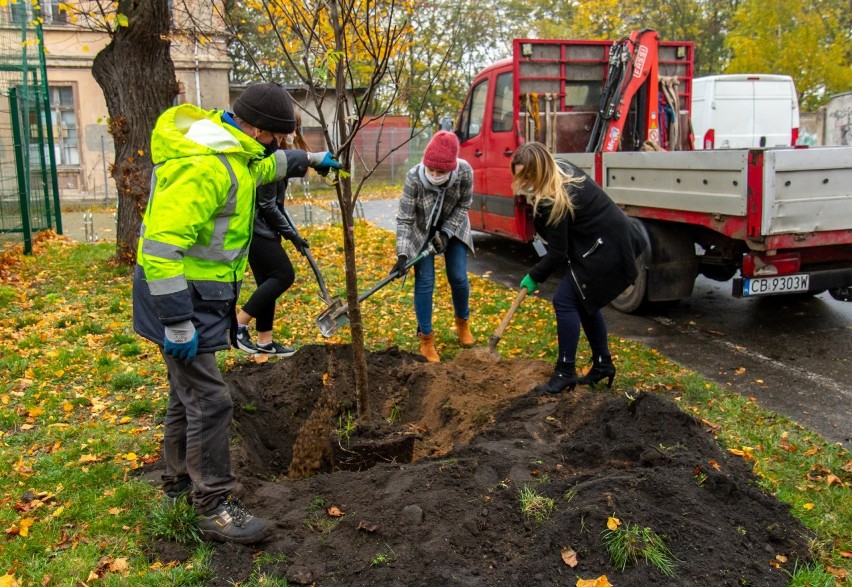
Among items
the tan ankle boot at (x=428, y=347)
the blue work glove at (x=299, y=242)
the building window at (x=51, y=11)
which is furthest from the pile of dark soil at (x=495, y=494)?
the building window at (x=51, y=11)

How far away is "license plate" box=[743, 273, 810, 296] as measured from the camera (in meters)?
6.30

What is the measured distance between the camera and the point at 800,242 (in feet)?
20.0

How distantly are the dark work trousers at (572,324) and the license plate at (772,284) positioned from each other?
1783 mm

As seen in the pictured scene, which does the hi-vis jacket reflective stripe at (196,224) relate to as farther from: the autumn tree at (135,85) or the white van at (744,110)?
the white van at (744,110)

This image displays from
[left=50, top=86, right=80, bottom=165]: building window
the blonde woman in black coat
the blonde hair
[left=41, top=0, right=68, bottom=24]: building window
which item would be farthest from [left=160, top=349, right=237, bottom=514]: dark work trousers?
[left=50, top=86, right=80, bottom=165]: building window

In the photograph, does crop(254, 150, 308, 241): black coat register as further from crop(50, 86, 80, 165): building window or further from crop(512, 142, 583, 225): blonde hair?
crop(50, 86, 80, 165): building window

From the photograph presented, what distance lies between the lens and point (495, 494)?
11.1ft

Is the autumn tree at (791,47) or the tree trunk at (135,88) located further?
the autumn tree at (791,47)

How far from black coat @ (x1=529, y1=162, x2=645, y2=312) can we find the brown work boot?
1503 mm

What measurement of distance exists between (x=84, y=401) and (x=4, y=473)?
3.71 ft

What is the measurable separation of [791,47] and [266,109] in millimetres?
21785

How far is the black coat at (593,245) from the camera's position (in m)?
5.05

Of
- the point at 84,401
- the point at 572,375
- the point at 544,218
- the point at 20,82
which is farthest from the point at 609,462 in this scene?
the point at 20,82

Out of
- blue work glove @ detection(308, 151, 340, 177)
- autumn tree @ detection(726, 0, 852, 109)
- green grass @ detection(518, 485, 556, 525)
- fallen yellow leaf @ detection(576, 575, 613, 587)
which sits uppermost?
autumn tree @ detection(726, 0, 852, 109)
